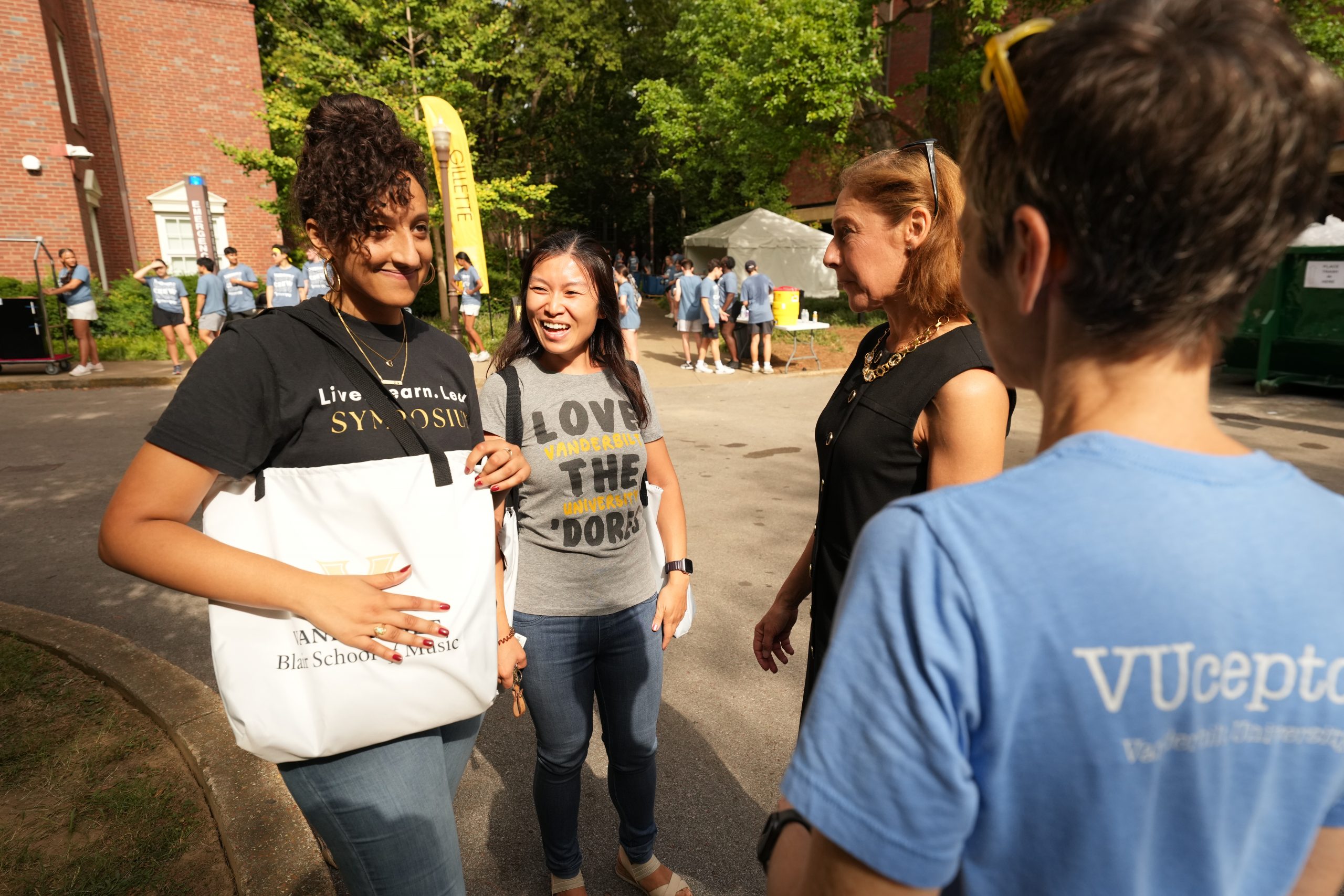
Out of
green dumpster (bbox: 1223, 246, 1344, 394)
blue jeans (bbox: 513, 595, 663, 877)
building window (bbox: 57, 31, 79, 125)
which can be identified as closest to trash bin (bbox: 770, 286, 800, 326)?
green dumpster (bbox: 1223, 246, 1344, 394)

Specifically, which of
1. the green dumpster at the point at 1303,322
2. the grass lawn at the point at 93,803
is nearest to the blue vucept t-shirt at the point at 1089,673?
the grass lawn at the point at 93,803

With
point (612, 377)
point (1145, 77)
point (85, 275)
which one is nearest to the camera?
point (1145, 77)

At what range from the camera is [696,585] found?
16.1 feet

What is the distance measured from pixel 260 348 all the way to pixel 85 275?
49.1 feet

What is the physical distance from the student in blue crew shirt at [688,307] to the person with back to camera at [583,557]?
11.5 m

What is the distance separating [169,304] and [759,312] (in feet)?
32.4

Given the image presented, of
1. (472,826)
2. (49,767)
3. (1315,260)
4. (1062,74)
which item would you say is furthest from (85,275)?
(1315,260)

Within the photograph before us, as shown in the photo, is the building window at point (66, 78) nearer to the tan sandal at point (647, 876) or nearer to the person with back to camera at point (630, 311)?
the person with back to camera at point (630, 311)

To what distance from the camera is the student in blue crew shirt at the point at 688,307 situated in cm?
1389

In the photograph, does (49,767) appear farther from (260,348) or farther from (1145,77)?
A: (1145,77)

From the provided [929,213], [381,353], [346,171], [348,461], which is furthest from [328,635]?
[929,213]

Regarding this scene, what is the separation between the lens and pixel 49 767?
2986mm

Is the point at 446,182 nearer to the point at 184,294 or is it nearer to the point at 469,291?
the point at 469,291

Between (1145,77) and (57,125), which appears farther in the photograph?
(57,125)
